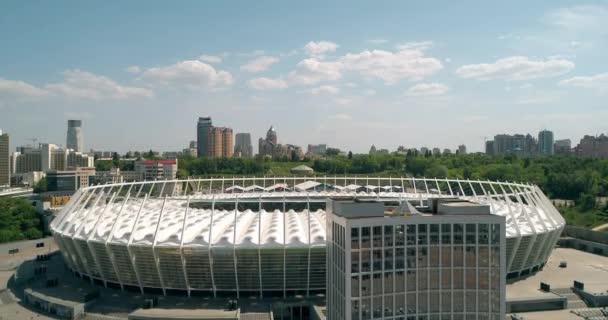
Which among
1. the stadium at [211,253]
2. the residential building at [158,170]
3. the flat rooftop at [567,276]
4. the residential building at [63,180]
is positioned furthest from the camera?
the residential building at [158,170]

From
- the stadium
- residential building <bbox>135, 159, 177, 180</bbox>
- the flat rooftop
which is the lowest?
the flat rooftop

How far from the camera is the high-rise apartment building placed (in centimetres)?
3406

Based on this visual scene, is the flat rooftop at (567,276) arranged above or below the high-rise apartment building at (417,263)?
below

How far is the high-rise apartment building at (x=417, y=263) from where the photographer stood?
34.1 metres

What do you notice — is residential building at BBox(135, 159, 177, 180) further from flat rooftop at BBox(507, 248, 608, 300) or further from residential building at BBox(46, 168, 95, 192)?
flat rooftop at BBox(507, 248, 608, 300)

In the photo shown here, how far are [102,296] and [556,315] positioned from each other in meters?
49.0


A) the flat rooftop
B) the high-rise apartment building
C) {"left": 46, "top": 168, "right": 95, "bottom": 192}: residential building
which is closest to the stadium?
the flat rooftop

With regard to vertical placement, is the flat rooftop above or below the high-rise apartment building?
below

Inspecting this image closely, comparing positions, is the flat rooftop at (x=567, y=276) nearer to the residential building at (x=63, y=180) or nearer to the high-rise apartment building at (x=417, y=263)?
the high-rise apartment building at (x=417, y=263)

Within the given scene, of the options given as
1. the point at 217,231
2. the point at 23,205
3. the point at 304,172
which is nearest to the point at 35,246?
the point at 23,205

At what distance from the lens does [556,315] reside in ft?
165

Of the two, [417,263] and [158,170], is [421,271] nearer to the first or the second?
[417,263]

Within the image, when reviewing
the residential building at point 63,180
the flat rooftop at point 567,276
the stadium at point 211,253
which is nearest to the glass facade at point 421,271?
the stadium at point 211,253

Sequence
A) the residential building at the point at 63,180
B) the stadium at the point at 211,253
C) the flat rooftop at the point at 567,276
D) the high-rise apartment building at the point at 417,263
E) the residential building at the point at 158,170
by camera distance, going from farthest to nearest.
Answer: the residential building at the point at 158,170 < the residential building at the point at 63,180 < the flat rooftop at the point at 567,276 < the stadium at the point at 211,253 < the high-rise apartment building at the point at 417,263
